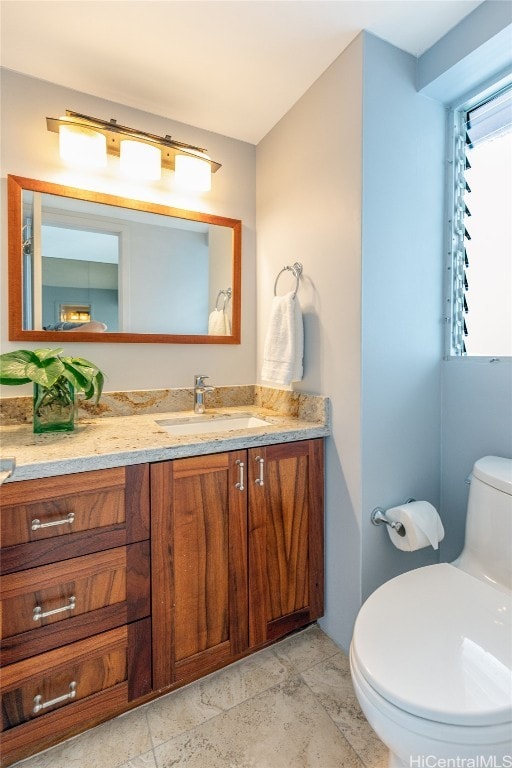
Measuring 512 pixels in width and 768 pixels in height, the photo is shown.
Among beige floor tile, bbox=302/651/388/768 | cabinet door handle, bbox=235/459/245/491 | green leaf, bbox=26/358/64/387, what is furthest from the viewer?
cabinet door handle, bbox=235/459/245/491

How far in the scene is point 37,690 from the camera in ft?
3.30

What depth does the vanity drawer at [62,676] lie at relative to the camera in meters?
0.98

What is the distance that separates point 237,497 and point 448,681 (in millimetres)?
727

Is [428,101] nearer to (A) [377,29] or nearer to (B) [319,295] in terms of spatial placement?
(A) [377,29]

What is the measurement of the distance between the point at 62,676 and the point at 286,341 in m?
1.32

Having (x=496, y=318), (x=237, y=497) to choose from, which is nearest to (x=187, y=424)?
(x=237, y=497)

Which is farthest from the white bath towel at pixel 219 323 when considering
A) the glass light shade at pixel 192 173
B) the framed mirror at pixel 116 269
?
the glass light shade at pixel 192 173

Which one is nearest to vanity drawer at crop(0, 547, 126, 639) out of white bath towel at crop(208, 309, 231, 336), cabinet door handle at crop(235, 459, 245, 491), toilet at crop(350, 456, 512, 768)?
cabinet door handle at crop(235, 459, 245, 491)

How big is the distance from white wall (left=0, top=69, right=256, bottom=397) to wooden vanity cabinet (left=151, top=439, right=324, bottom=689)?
659mm

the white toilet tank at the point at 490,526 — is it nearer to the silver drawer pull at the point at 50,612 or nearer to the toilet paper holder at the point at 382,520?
the toilet paper holder at the point at 382,520

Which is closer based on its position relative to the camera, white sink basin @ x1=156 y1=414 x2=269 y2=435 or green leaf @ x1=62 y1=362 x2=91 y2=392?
green leaf @ x1=62 y1=362 x2=91 y2=392

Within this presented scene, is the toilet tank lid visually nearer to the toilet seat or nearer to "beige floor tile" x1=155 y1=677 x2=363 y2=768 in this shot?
the toilet seat

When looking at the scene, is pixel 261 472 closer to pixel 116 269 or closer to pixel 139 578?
pixel 139 578

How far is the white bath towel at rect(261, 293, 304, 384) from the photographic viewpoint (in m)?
1.54
